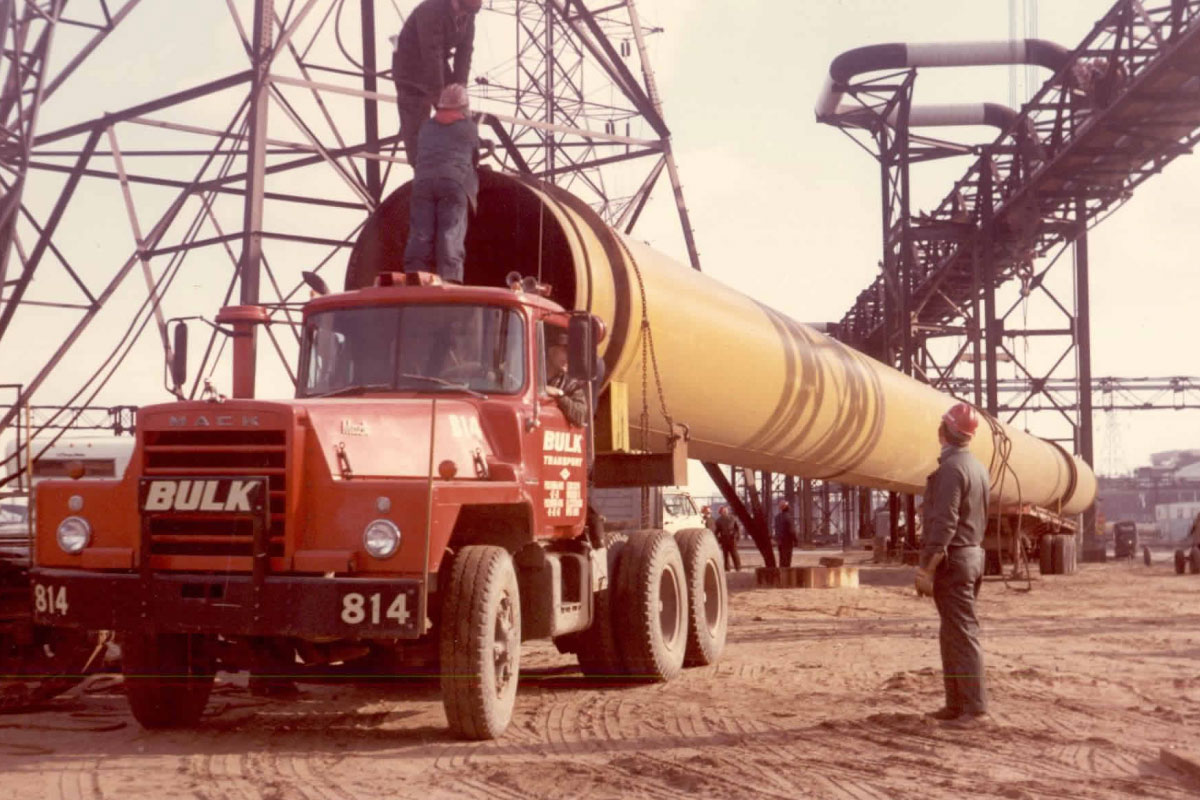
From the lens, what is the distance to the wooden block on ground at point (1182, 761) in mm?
6363

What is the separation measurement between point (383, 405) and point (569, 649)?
11.1ft

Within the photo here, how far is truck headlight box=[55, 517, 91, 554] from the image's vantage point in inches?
298

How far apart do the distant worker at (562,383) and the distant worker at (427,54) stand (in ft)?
14.7

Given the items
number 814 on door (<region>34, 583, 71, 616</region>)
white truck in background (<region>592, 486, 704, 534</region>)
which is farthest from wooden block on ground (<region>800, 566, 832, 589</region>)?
number 814 on door (<region>34, 583, 71, 616</region>)

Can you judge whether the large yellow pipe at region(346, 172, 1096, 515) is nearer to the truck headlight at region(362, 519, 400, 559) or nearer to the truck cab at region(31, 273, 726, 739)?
the truck cab at region(31, 273, 726, 739)

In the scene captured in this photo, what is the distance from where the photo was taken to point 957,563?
8086mm

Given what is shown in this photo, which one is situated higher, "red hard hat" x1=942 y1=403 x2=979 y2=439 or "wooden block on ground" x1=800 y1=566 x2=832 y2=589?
"red hard hat" x1=942 y1=403 x2=979 y2=439

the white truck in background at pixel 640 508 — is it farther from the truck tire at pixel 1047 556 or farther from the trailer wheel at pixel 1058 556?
the trailer wheel at pixel 1058 556

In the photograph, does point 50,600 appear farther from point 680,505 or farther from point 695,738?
point 680,505

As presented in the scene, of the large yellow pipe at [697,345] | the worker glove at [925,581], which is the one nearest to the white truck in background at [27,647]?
the large yellow pipe at [697,345]

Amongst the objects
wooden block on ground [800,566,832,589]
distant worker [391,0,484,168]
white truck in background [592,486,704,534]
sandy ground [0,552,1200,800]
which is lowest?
sandy ground [0,552,1200,800]

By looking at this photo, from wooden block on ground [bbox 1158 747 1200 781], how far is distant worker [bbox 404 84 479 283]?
5123 mm

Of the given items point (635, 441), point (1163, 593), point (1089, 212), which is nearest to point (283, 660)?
point (635, 441)

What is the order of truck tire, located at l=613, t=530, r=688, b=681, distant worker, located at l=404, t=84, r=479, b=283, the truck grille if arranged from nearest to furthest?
the truck grille < distant worker, located at l=404, t=84, r=479, b=283 < truck tire, located at l=613, t=530, r=688, b=681
